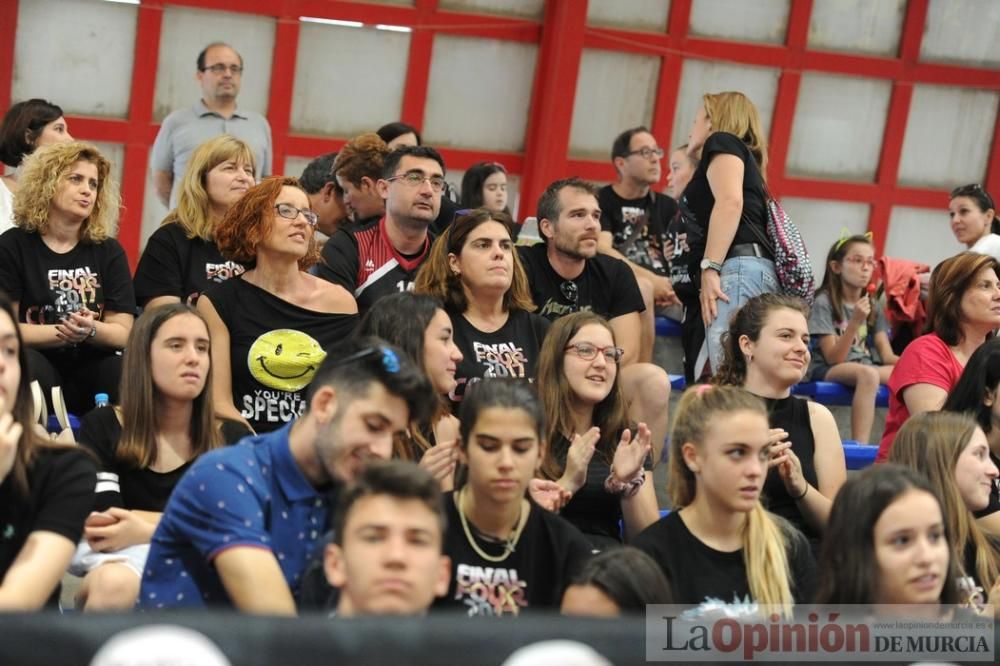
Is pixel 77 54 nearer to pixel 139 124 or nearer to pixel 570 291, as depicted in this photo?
pixel 139 124

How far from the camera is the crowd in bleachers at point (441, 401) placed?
103 inches

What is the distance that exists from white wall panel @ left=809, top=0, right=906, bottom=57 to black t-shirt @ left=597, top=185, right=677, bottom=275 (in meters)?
1.92

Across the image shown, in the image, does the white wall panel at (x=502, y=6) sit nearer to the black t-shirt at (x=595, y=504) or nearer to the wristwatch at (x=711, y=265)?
the wristwatch at (x=711, y=265)

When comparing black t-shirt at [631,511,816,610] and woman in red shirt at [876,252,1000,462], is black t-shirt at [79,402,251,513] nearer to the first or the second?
black t-shirt at [631,511,816,610]

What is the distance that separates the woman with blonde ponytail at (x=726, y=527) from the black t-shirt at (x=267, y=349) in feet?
3.94

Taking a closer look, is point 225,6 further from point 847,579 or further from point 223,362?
point 847,579

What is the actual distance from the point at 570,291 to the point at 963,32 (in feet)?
13.6

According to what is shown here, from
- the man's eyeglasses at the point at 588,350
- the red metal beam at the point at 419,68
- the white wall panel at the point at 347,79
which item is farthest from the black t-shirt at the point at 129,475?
the red metal beam at the point at 419,68

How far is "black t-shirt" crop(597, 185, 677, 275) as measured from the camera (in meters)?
6.34

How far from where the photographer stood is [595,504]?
3713 millimetres

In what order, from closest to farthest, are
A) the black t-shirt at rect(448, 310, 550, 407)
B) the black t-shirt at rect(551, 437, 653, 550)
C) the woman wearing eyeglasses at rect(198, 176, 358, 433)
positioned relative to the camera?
the black t-shirt at rect(551, 437, 653, 550)
the woman wearing eyeglasses at rect(198, 176, 358, 433)
the black t-shirt at rect(448, 310, 550, 407)

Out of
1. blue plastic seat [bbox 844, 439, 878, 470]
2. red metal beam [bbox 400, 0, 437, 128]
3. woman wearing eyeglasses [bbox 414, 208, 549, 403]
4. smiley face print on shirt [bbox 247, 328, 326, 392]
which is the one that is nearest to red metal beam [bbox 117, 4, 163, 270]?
red metal beam [bbox 400, 0, 437, 128]

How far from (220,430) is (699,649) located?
1648 millimetres

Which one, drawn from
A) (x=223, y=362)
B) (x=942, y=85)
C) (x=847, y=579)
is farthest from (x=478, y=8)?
(x=847, y=579)
